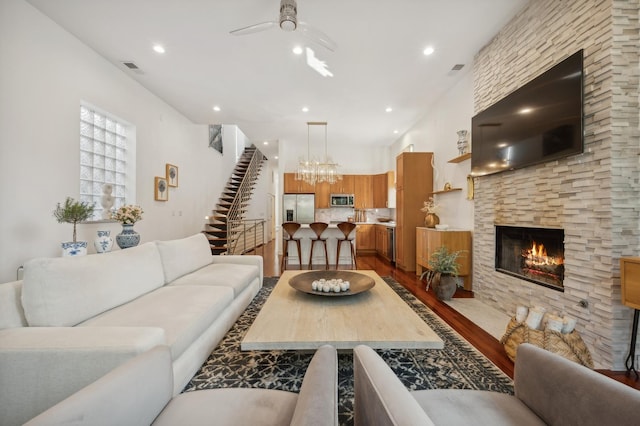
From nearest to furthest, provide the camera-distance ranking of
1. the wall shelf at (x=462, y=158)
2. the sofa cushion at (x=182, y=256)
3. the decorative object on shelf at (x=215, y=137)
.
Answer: the sofa cushion at (x=182, y=256), the wall shelf at (x=462, y=158), the decorative object on shelf at (x=215, y=137)

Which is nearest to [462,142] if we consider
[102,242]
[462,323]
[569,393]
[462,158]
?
[462,158]

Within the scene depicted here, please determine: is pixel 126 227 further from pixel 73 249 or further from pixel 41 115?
pixel 41 115

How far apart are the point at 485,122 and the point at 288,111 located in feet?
11.5

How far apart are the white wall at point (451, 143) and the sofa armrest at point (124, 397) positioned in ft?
13.5

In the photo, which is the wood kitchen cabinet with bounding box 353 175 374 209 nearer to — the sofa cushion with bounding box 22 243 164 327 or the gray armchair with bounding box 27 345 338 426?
the sofa cushion with bounding box 22 243 164 327

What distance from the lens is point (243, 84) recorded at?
419 cm

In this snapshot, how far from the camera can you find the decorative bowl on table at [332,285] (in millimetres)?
2303

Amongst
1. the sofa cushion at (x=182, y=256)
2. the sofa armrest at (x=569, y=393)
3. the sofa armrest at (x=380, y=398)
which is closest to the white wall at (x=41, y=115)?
the sofa cushion at (x=182, y=256)

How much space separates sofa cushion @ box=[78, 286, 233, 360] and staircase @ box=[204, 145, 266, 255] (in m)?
3.85

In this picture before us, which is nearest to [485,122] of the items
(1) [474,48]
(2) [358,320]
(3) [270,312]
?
(1) [474,48]

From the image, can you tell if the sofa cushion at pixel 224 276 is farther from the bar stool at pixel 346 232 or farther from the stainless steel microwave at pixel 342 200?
the stainless steel microwave at pixel 342 200

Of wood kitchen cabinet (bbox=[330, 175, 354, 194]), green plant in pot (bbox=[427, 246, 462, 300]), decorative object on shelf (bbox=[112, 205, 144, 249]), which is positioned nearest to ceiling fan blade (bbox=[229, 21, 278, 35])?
decorative object on shelf (bbox=[112, 205, 144, 249])

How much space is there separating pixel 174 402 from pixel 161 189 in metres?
4.68

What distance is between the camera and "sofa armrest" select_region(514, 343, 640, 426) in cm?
77
